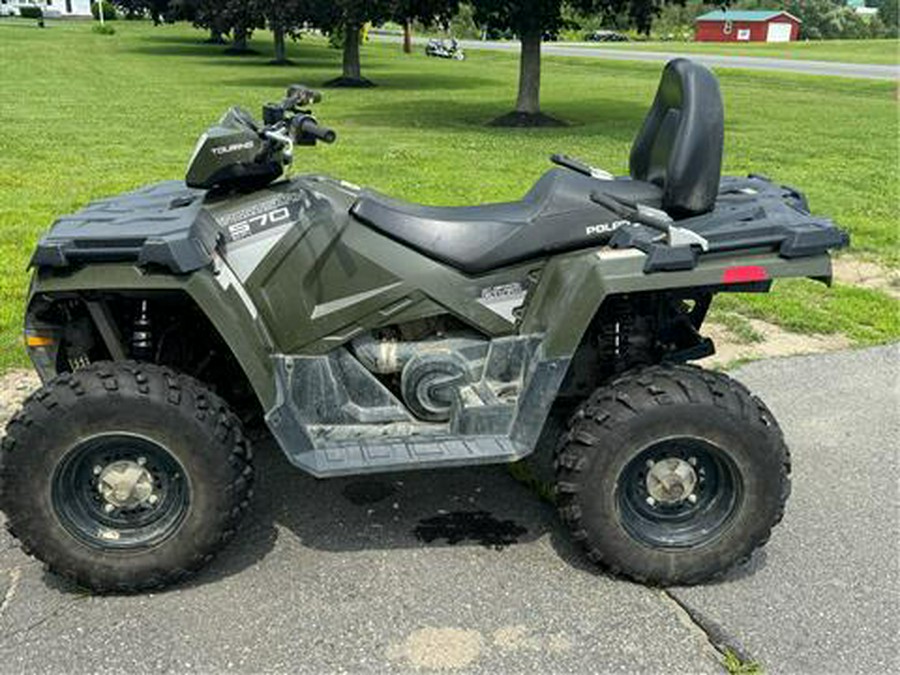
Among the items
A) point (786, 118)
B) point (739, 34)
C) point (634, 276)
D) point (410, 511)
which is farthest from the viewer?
point (739, 34)

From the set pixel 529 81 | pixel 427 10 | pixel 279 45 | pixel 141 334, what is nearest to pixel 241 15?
pixel 279 45

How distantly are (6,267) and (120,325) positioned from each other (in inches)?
162

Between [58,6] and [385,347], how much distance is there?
364 feet

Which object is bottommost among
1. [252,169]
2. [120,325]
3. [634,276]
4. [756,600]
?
[756,600]

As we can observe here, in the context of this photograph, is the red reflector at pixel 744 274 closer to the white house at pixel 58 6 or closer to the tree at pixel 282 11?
the tree at pixel 282 11

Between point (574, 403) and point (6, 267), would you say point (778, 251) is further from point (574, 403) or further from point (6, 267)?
point (6, 267)

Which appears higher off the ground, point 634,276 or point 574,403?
point 634,276

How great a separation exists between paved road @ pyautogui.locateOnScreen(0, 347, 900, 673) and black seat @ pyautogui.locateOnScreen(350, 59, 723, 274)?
1.03 m

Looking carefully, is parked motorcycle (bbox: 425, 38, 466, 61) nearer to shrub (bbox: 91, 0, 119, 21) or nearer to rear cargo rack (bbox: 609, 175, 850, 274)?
rear cargo rack (bbox: 609, 175, 850, 274)

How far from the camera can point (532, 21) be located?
17.1 meters

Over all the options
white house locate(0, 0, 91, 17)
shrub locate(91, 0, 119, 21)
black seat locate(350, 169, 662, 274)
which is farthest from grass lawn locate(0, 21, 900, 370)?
white house locate(0, 0, 91, 17)

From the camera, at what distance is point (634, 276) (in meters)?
3.02

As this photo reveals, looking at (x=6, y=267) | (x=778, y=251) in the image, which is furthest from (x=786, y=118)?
(x=778, y=251)

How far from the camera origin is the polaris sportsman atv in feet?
9.78
